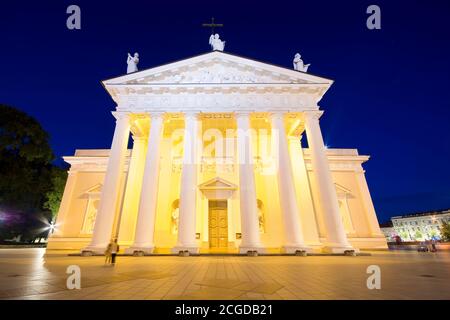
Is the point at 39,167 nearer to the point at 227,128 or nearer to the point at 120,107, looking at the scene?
the point at 120,107

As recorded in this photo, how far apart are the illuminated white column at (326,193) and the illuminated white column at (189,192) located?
26.8 feet

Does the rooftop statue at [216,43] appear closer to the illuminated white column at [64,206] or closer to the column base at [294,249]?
the column base at [294,249]

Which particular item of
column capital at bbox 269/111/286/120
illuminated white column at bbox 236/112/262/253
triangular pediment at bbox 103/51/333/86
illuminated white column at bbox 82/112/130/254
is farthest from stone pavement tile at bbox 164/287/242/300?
triangular pediment at bbox 103/51/333/86

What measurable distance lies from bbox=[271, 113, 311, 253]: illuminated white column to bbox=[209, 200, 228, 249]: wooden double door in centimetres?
545

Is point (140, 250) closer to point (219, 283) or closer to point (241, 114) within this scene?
point (219, 283)

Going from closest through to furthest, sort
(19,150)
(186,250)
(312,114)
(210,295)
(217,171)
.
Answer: (210,295) → (186,250) → (312,114) → (217,171) → (19,150)

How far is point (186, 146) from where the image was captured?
56.5 ft

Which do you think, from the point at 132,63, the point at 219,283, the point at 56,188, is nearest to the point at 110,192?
the point at 132,63

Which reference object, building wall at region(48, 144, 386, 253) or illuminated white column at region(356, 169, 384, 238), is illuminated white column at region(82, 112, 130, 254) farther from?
illuminated white column at region(356, 169, 384, 238)

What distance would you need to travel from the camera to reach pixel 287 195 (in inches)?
643

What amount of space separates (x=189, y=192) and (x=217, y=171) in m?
5.38

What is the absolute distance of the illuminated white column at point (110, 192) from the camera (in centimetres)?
1554

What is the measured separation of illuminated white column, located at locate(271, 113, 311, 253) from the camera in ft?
50.8
